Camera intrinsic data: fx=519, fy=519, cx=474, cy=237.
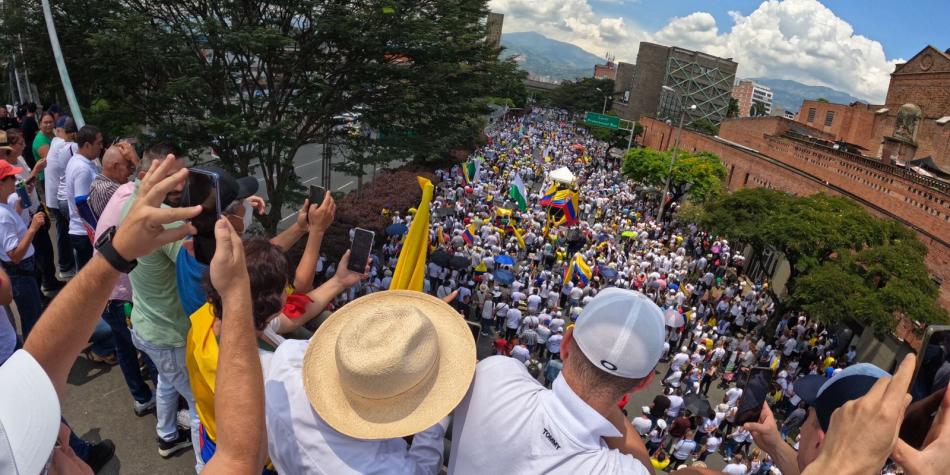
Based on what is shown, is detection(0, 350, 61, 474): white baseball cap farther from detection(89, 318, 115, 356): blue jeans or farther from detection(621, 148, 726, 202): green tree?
detection(621, 148, 726, 202): green tree

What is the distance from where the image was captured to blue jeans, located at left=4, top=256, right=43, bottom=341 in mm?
4418

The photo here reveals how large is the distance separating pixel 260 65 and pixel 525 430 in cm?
1126

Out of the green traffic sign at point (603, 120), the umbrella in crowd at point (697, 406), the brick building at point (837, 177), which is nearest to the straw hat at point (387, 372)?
the umbrella in crowd at point (697, 406)

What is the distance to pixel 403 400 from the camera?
5.47 ft

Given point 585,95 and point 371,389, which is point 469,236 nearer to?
point 371,389

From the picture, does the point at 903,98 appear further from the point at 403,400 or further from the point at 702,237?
the point at 403,400

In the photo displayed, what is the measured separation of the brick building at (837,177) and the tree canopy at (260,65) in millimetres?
15262

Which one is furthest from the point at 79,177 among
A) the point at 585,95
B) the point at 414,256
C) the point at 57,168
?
the point at 585,95

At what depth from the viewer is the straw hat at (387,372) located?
5.14 ft

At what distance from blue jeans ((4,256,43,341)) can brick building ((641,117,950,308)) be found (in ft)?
66.2

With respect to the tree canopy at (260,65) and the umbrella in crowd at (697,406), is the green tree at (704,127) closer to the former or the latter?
the tree canopy at (260,65)

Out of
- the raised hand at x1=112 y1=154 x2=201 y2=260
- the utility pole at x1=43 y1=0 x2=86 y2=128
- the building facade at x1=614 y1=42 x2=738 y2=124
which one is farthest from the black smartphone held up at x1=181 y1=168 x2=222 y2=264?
the building facade at x1=614 y1=42 x2=738 y2=124

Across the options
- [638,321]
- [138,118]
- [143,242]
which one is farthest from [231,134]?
[638,321]

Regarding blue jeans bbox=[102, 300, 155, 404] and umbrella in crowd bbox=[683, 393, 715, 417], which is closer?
blue jeans bbox=[102, 300, 155, 404]
